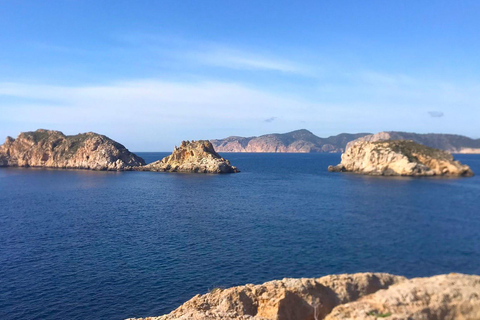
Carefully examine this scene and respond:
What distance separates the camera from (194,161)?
153m

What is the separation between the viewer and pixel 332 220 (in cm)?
5706

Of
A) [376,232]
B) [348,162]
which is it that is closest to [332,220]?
[376,232]

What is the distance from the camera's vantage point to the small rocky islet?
153 metres

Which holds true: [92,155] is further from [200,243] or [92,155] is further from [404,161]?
[200,243]

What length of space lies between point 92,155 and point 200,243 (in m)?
143

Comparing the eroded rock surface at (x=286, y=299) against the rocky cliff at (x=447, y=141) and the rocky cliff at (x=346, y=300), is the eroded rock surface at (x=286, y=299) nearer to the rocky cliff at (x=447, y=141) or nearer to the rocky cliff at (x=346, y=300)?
the rocky cliff at (x=346, y=300)

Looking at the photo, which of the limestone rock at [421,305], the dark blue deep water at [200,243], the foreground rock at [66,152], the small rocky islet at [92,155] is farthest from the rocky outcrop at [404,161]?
the foreground rock at [66,152]

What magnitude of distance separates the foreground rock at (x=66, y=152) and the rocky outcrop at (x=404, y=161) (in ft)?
359

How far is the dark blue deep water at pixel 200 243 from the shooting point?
32781 millimetres

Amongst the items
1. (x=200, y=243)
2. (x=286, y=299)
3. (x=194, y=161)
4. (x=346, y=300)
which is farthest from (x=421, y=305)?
(x=194, y=161)

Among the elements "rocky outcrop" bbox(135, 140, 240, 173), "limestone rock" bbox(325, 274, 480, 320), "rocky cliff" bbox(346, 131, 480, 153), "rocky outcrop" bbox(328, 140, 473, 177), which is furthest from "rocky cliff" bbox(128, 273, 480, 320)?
"rocky outcrop" bbox(135, 140, 240, 173)

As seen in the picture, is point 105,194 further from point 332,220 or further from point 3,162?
point 3,162

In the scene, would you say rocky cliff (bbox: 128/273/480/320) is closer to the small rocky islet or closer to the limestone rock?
the limestone rock

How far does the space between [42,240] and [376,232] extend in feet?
157
